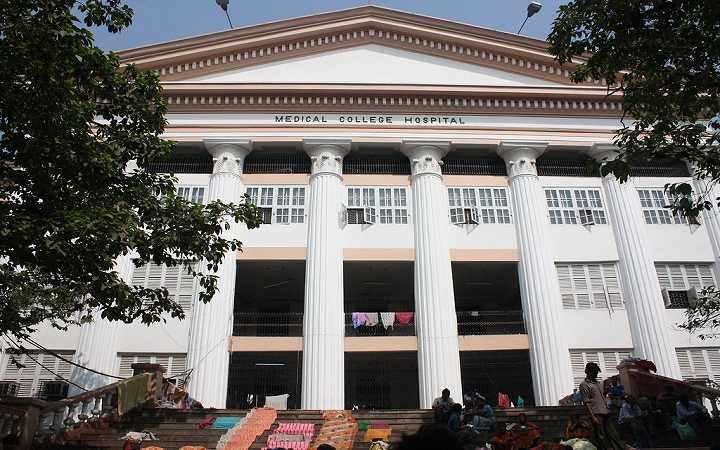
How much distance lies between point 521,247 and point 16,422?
1527cm

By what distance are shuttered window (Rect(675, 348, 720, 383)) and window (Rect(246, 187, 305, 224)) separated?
13390 millimetres

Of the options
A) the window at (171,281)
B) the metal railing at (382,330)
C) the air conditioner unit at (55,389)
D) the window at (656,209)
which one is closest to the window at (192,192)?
the window at (171,281)

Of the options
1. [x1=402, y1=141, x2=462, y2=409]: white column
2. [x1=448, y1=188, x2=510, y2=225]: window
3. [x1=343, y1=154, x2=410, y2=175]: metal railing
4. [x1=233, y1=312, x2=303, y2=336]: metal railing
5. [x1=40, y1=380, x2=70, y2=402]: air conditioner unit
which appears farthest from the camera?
[x1=233, y1=312, x2=303, y2=336]: metal railing

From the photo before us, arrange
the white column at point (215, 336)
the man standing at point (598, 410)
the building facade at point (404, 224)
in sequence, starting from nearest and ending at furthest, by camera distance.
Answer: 1. the man standing at point (598, 410)
2. the white column at point (215, 336)
3. the building facade at point (404, 224)

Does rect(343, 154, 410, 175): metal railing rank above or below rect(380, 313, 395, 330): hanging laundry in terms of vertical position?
above

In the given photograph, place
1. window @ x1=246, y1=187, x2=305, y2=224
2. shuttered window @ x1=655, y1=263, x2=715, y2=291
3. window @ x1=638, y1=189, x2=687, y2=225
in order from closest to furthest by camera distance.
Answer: shuttered window @ x1=655, y1=263, x2=715, y2=291 < window @ x1=246, y1=187, x2=305, y2=224 < window @ x1=638, y1=189, x2=687, y2=225

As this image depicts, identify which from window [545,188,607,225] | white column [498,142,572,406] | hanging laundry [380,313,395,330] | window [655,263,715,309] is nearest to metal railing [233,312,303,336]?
hanging laundry [380,313,395,330]

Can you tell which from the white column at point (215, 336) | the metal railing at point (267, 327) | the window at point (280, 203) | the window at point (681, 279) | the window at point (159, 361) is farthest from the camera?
the metal railing at point (267, 327)

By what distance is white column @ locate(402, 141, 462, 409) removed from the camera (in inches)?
674

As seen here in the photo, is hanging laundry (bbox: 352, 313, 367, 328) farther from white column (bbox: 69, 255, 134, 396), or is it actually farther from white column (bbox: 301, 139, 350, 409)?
white column (bbox: 69, 255, 134, 396)

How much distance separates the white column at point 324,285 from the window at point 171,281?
389cm

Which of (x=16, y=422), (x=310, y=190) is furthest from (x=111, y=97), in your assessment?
(x=310, y=190)

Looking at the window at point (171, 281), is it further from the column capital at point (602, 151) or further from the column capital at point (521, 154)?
the column capital at point (602, 151)

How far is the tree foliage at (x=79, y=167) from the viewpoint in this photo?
7.79m
